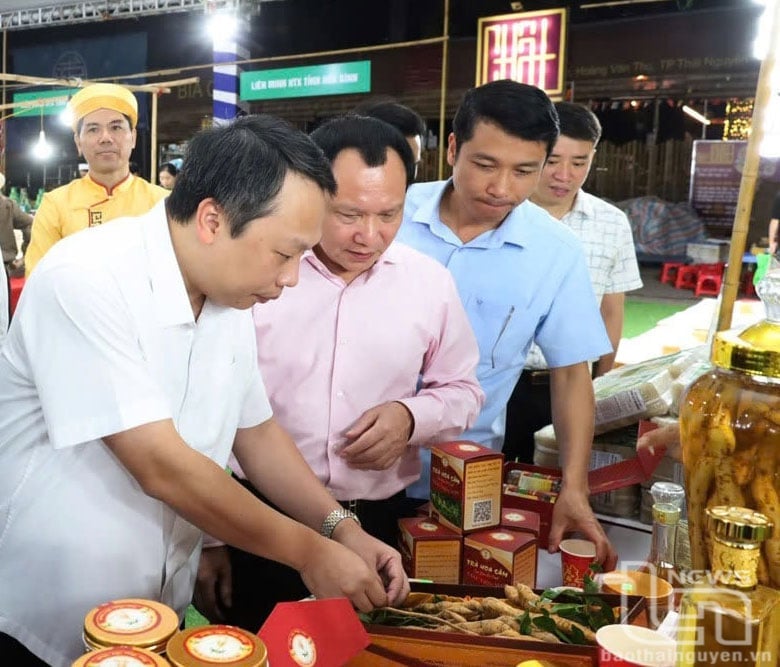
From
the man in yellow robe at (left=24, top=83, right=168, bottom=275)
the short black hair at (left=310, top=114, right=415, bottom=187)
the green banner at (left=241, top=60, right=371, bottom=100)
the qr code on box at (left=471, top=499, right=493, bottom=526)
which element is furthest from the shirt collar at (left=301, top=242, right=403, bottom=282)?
the green banner at (left=241, top=60, right=371, bottom=100)

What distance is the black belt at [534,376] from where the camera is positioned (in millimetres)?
2451

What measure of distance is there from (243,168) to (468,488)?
0.65 meters

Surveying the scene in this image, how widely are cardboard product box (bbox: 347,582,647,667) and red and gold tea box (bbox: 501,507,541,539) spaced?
47 cm

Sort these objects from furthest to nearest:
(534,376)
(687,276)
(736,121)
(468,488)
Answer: (736,121)
(687,276)
(534,376)
(468,488)

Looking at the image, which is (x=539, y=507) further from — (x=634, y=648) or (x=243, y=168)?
(x=243, y=168)

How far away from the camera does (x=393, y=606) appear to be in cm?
108

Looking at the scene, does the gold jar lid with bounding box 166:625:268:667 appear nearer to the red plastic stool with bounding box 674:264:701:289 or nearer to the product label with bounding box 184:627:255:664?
the product label with bounding box 184:627:255:664

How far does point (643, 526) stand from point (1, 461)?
1.30 metres

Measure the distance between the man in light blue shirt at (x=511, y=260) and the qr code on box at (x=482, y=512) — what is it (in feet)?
1.28

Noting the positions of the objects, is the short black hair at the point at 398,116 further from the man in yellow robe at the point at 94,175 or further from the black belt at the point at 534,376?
the man in yellow robe at the point at 94,175

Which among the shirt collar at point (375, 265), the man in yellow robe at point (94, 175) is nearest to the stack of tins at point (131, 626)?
the shirt collar at point (375, 265)

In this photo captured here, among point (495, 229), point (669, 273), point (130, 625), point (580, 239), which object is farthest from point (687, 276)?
point (130, 625)

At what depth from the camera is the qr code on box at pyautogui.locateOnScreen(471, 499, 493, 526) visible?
1.33 m

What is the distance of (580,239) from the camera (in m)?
2.86
